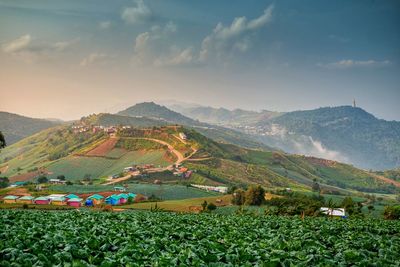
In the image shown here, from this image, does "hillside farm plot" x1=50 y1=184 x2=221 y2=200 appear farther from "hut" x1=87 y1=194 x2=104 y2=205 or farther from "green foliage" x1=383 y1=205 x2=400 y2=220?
"green foliage" x1=383 y1=205 x2=400 y2=220

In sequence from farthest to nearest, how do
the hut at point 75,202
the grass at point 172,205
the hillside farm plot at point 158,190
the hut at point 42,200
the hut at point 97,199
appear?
the hillside farm plot at point 158,190
the hut at point 97,199
the hut at point 75,202
the hut at point 42,200
the grass at point 172,205

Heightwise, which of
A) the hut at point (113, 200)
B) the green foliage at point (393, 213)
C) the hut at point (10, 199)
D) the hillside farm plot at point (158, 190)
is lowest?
the hillside farm plot at point (158, 190)

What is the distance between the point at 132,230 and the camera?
2206 centimetres

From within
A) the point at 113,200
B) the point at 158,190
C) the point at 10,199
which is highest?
the point at 10,199

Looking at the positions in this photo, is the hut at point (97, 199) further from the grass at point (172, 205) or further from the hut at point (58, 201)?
the grass at point (172, 205)

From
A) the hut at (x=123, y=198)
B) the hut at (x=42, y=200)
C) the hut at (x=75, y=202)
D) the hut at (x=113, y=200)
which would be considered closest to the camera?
the hut at (x=42, y=200)

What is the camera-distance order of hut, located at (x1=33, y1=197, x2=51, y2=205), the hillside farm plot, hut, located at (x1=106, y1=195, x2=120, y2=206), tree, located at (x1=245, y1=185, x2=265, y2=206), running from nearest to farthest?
tree, located at (x1=245, y1=185, x2=265, y2=206) → hut, located at (x1=33, y1=197, x2=51, y2=205) → hut, located at (x1=106, y1=195, x2=120, y2=206) → the hillside farm plot

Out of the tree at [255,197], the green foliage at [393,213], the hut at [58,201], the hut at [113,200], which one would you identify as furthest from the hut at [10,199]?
the green foliage at [393,213]

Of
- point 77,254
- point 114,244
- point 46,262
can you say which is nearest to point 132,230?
point 114,244

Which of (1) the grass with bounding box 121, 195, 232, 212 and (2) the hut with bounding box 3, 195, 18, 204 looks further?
(2) the hut with bounding box 3, 195, 18, 204

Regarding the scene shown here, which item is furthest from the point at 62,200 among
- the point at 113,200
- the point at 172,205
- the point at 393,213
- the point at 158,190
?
the point at 393,213

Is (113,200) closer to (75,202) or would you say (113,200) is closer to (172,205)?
(75,202)

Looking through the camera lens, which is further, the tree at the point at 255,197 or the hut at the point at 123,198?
the hut at the point at 123,198

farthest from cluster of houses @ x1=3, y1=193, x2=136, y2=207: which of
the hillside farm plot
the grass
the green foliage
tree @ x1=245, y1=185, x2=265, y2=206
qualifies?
the green foliage
